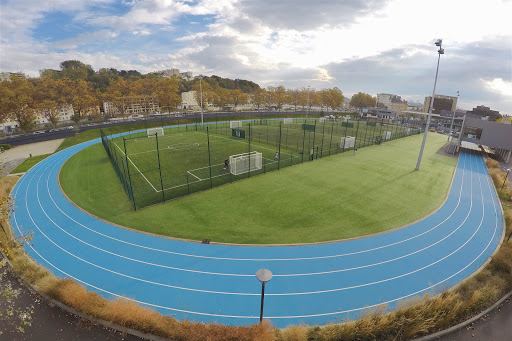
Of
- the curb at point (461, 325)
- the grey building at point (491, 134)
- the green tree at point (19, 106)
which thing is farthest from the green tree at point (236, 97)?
the curb at point (461, 325)

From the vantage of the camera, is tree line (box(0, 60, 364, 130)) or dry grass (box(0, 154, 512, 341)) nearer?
dry grass (box(0, 154, 512, 341))

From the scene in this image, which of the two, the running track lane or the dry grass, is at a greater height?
the dry grass

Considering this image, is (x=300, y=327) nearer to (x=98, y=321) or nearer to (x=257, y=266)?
(x=257, y=266)

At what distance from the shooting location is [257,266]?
1256 centimetres

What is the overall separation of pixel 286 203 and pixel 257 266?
25.0 ft

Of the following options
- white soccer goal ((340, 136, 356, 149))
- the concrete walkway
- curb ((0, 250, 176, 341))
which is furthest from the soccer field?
the concrete walkway

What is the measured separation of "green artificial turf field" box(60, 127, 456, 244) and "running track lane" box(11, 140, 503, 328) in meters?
1.16

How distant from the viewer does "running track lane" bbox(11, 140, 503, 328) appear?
1044cm

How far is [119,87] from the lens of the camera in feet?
232

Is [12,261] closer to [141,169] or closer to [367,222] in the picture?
[141,169]

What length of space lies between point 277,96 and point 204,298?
99.6 meters

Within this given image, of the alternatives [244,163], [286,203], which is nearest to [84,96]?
[244,163]

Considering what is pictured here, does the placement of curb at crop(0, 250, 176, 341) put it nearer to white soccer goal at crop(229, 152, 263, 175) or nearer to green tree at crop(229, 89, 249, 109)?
white soccer goal at crop(229, 152, 263, 175)

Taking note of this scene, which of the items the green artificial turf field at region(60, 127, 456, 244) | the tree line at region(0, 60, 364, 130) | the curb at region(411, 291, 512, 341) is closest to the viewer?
the curb at region(411, 291, 512, 341)
